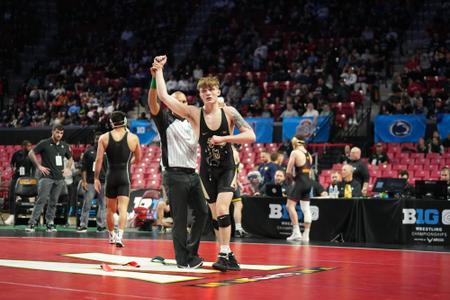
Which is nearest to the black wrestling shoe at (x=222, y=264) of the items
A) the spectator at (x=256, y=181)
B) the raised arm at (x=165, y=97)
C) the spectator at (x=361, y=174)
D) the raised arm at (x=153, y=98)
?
the raised arm at (x=165, y=97)

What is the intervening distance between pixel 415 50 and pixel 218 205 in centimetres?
1757

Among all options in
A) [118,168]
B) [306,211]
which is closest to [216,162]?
[118,168]

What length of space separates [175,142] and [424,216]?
6.59 meters

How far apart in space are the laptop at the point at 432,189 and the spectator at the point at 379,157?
15.7 ft

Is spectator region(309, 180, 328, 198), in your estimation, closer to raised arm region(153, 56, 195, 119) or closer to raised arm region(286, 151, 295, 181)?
raised arm region(286, 151, 295, 181)

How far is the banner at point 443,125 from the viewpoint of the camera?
61.1ft

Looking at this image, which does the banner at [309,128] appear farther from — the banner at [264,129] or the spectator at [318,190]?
the spectator at [318,190]

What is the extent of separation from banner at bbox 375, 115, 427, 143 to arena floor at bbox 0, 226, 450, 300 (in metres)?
8.36

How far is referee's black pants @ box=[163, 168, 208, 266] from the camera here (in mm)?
7426

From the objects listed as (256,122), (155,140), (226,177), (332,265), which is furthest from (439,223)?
(155,140)

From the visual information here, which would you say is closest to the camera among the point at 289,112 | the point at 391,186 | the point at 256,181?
the point at 391,186

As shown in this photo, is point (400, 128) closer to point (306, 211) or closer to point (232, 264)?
point (306, 211)

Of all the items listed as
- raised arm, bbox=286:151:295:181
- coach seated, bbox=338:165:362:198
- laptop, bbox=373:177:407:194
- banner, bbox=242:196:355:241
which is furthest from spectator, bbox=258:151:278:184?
laptop, bbox=373:177:407:194

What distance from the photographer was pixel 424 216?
507 inches
